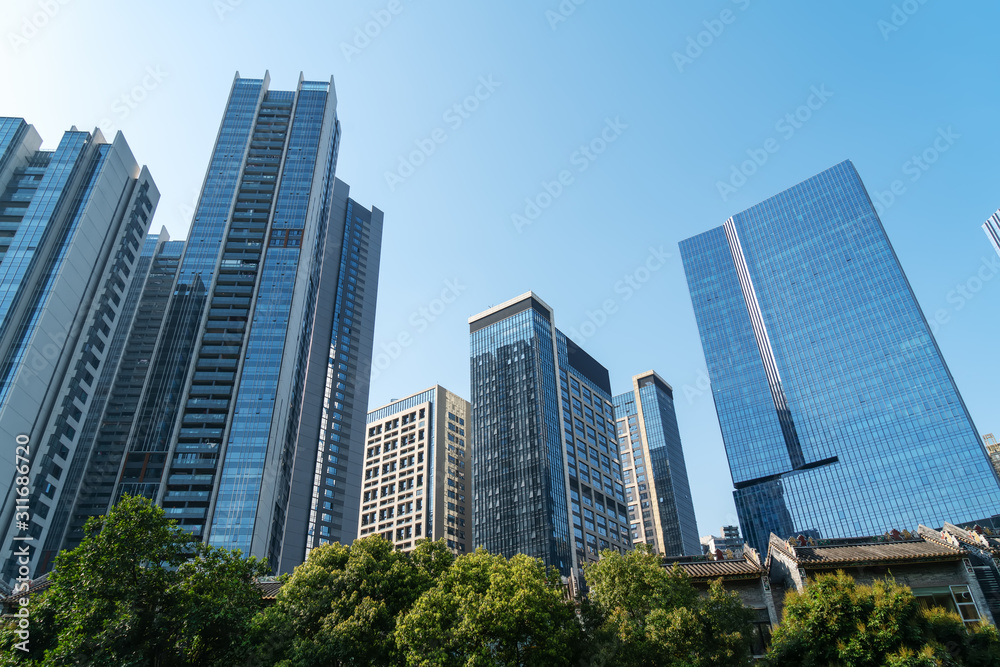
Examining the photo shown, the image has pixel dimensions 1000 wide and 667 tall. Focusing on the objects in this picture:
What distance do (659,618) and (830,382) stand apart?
129 metres

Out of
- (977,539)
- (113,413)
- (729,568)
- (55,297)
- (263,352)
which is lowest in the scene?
(729,568)

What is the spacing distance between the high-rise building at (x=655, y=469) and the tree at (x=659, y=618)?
13849 cm

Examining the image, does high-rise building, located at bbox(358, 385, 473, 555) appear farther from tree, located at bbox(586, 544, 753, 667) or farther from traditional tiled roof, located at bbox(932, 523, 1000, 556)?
traditional tiled roof, located at bbox(932, 523, 1000, 556)

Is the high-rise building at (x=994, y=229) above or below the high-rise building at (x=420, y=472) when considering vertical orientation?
above

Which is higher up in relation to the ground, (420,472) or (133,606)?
(420,472)

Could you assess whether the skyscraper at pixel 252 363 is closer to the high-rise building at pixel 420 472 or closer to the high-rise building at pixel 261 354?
the high-rise building at pixel 261 354

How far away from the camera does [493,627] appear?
25484 mm

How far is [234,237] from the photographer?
12212 cm

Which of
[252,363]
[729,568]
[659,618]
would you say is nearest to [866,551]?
[729,568]

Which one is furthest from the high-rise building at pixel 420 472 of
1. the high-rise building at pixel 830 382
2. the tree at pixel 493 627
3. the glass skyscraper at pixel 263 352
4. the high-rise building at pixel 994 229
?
the high-rise building at pixel 994 229

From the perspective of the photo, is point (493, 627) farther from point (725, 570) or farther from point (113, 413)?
point (113, 413)

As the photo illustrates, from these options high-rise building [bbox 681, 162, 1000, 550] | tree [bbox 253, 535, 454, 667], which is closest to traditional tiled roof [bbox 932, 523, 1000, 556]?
tree [bbox 253, 535, 454, 667]

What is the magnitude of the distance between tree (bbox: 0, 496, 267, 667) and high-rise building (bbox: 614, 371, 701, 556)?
145 m

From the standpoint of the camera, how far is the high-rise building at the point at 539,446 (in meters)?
120
